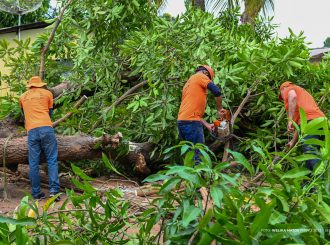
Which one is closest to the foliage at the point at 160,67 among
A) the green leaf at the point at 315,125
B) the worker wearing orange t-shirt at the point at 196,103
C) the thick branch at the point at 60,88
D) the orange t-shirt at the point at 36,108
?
the thick branch at the point at 60,88

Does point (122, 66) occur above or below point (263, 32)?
below

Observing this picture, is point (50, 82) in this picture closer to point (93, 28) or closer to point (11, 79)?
point (11, 79)

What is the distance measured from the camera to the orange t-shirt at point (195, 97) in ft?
20.6

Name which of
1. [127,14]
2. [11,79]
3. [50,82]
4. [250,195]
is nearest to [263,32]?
[127,14]

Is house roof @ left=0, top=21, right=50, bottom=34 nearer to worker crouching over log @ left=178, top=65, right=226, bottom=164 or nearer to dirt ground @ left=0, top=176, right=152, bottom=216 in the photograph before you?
dirt ground @ left=0, top=176, right=152, bottom=216

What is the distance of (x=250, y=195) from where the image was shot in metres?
2.39

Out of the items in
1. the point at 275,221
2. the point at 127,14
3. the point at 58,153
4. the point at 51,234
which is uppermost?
the point at 127,14

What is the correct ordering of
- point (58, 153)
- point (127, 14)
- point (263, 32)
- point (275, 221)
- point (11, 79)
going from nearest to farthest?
point (275, 221)
point (58, 153)
point (127, 14)
point (11, 79)
point (263, 32)

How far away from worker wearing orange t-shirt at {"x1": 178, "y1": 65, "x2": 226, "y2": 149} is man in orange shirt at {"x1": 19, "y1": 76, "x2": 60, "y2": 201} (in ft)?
5.66

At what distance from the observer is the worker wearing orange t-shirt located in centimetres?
627

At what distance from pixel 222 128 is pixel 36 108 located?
97.2 inches

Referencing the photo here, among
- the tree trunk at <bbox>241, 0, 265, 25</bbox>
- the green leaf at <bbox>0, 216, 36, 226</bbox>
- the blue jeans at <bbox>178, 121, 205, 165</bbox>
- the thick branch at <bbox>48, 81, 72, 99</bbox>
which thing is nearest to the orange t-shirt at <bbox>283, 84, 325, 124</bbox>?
the blue jeans at <bbox>178, 121, 205, 165</bbox>

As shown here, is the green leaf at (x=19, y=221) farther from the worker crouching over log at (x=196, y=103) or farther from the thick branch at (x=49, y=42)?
the thick branch at (x=49, y=42)

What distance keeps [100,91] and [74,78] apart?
0.47 meters
